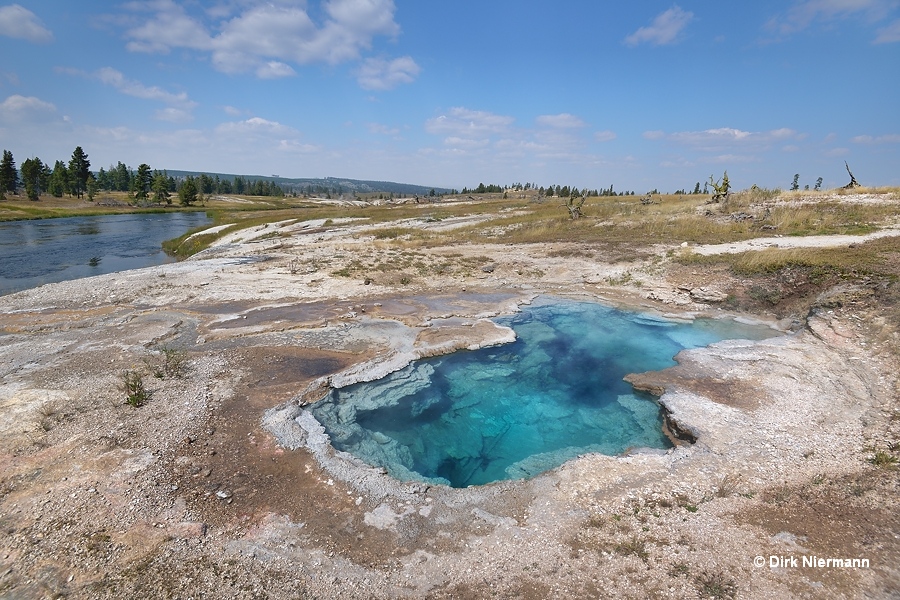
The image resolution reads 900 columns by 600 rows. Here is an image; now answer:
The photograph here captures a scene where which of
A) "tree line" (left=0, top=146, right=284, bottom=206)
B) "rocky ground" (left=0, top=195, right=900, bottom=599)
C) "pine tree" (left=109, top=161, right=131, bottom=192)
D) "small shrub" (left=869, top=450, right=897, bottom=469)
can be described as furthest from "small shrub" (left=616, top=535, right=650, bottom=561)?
"pine tree" (left=109, top=161, right=131, bottom=192)

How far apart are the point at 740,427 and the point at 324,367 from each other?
10.1 m

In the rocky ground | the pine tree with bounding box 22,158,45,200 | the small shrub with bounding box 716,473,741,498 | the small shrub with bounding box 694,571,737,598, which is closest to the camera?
the small shrub with bounding box 694,571,737,598

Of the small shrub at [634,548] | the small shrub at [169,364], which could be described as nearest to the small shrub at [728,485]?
the small shrub at [634,548]

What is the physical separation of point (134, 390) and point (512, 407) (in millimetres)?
9104

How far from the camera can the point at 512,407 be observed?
1109 centimetres

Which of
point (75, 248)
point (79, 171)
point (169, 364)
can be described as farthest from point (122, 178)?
point (169, 364)

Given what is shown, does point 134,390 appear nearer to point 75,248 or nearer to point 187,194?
point 75,248

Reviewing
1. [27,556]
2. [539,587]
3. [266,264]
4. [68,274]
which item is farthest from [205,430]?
[68,274]

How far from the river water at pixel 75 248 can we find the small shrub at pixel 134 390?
20276mm

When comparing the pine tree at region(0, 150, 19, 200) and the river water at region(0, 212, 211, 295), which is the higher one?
the pine tree at region(0, 150, 19, 200)

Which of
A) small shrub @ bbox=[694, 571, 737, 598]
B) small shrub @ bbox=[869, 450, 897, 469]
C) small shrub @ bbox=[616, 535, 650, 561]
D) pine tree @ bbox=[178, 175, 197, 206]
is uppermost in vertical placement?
pine tree @ bbox=[178, 175, 197, 206]

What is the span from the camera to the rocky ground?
18.2ft

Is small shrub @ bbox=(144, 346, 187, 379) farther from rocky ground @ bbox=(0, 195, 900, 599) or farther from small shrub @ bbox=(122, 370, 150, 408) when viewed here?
small shrub @ bbox=(122, 370, 150, 408)

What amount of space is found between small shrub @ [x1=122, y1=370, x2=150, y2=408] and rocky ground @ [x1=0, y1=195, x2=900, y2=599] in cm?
16
